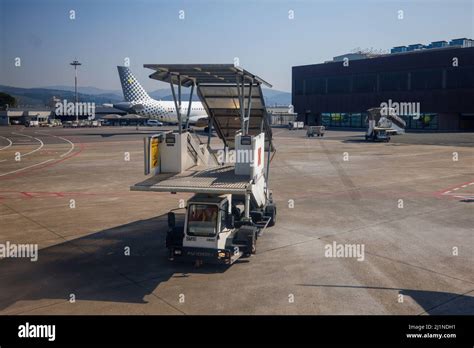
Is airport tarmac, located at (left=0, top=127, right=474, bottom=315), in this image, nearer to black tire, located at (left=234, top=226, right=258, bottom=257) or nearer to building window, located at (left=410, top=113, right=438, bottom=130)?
black tire, located at (left=234, top=226, right=258, bottom=257)

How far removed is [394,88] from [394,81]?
1669 mm

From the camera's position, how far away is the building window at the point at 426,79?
101m

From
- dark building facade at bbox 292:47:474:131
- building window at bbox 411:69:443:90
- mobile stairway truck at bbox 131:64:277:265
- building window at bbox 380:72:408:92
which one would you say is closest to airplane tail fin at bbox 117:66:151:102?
dark building facade at bbox 292:47:474:131

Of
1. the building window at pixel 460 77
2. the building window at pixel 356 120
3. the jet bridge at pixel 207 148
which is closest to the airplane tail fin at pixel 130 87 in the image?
the building window at pixel 356 120

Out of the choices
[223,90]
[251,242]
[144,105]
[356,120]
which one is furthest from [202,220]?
[356,120]

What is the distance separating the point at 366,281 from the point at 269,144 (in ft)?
31.2

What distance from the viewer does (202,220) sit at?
16.0 m

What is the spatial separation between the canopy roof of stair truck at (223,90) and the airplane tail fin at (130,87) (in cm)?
8102

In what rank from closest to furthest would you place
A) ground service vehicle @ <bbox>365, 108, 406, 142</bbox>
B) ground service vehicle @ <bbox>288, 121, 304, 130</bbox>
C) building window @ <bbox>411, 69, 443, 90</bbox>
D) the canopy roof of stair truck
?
the canopy roof of stair truck → ground service vehicle @ <bbox>365, 108, 406, 142</bbox> → building window @ <bbox>411, 69, 443, 90</bbox> → ground service vehicle @ <bbox>288, 121, 304, 130</bbox>

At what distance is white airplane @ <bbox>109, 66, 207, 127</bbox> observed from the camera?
97.5 m

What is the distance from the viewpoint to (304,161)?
49.1m
